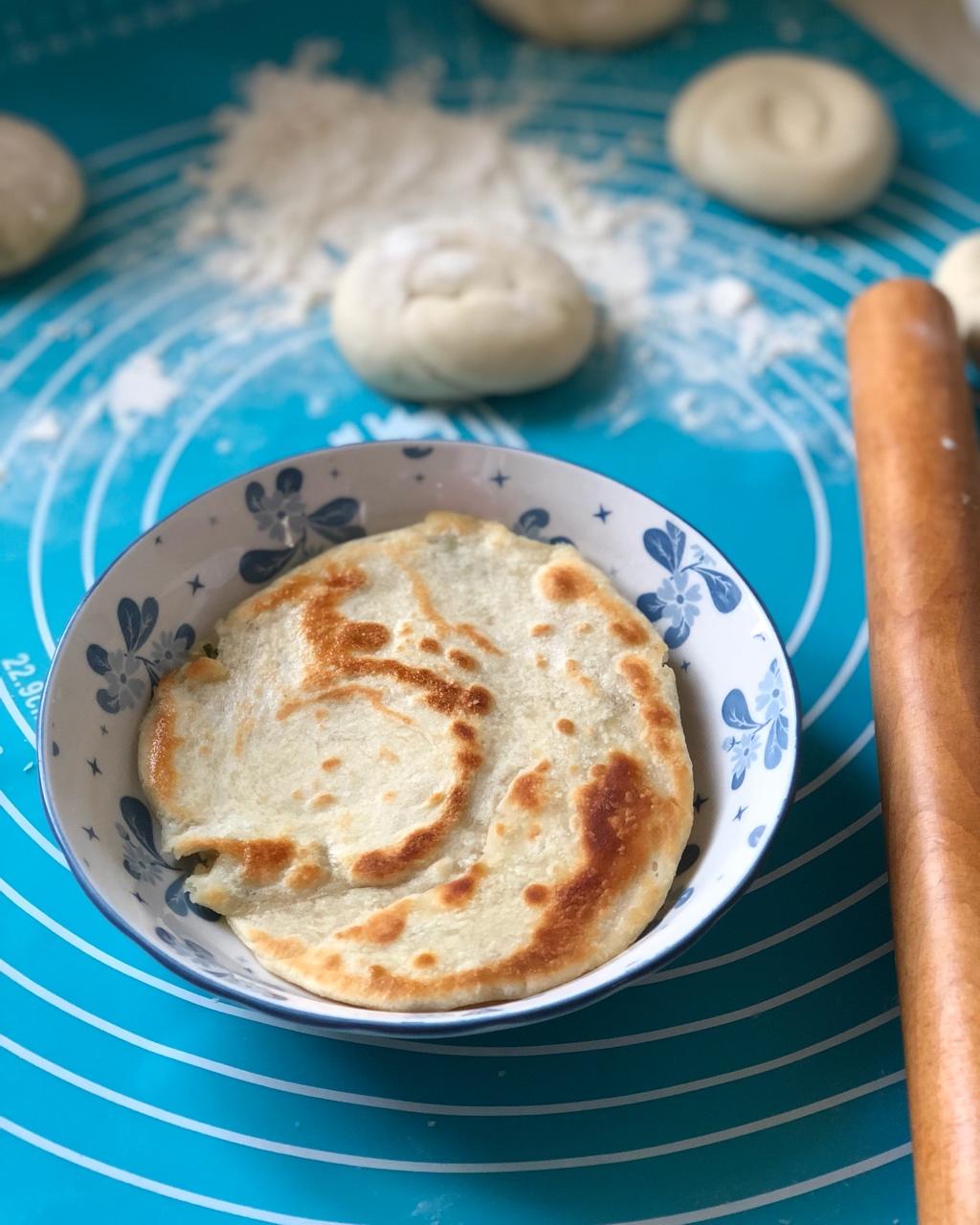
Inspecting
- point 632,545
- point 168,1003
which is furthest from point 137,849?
point 632,545

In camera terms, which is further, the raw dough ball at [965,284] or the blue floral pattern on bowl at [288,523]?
the raw dough ball at [965,284]

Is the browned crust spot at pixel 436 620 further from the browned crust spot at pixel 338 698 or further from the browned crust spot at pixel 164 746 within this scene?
the browned crust spot at pixel 164 746

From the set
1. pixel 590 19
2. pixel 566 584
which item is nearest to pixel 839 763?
pixel 566 584

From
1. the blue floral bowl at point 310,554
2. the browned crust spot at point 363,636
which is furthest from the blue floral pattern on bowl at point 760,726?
the browned crust spot at point 363,636

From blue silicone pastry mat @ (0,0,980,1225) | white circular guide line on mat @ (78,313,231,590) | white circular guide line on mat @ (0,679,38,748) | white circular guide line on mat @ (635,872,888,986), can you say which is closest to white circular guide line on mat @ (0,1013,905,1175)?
blue silicone pastry mat @ (0,0,980,1225)

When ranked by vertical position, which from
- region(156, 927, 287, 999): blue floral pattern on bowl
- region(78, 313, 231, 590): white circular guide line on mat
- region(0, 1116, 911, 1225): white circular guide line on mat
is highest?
region(78, 313, 231, 590): white circular guide line on mat

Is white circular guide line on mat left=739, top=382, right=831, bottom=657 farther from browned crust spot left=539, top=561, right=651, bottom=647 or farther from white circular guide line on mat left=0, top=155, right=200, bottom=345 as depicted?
white circular guide line on mat left=0, top=155, right=200, bottom=345

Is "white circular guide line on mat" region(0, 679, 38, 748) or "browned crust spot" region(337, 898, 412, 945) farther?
"white circular guide line on mat" region(0, 679, 38, 748)
